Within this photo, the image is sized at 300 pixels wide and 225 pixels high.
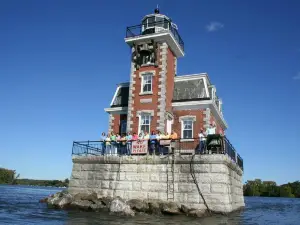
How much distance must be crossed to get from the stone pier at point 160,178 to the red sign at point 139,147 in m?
0.39

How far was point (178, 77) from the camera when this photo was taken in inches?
997

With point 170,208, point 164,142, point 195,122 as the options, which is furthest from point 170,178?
point 195,122

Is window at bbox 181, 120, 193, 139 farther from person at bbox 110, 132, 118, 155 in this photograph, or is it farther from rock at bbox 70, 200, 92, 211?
rock at bbox 70, 200, 92, 211

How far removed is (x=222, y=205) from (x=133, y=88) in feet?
38.2

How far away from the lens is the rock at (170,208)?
619 inches

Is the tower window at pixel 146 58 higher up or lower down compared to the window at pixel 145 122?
higher up

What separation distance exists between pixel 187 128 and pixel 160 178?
21.5 ft

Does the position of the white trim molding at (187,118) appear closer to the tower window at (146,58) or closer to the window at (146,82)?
the window at (146,82)

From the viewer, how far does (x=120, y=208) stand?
15.8 m

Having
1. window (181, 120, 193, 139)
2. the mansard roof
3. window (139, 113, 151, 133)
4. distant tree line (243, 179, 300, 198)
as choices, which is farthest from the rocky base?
distant tree line (243, 179, 300, 198)

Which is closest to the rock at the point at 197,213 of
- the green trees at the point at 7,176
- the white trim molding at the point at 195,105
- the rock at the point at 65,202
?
the rock at the point at 65,202

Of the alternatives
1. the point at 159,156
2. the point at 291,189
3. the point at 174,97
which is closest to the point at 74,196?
the point at 159,156

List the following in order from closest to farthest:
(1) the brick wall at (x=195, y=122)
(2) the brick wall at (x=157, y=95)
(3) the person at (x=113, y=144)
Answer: (3) the person at (x=113, y=144) < (2) the brick wall at (x=157, y=95) < (1) the brick wall at (x=195, y=122)

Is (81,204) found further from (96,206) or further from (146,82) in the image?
(146,82)
